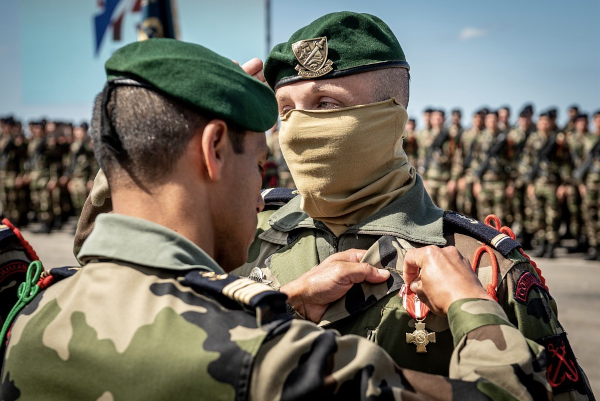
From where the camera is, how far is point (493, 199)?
11.2m

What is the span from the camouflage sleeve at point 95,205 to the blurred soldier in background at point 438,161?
10.3 m

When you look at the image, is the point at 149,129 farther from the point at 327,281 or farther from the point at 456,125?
the point at 456,125

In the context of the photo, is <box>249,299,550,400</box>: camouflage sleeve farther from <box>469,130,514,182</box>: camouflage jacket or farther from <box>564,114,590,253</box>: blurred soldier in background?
<box>469,130,514,182</box>: camouflage jacket

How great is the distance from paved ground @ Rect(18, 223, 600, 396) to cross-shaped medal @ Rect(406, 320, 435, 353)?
11.3 feet

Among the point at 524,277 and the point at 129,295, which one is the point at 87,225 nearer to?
the point at 129,295

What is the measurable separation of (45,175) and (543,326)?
13751mm

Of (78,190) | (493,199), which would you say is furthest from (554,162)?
(78,190)

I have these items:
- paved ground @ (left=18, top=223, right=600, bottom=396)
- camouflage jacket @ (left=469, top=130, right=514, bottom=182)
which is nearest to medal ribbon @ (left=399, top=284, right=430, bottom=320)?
paved ground @ (left=18, top=223, right=600, bottom=396)

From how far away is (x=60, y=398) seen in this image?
115 centimetres

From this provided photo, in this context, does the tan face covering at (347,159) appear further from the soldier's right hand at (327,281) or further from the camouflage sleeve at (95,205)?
the camouflage sleeve at (95,205)

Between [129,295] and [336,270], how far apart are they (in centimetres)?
72

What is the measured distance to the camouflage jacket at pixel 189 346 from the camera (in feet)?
3.60

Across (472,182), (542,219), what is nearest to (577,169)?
(542,219)

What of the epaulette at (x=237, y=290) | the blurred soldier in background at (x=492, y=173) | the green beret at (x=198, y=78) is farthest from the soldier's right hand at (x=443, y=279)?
the blurred soldier in background at (x=492, y=173)
